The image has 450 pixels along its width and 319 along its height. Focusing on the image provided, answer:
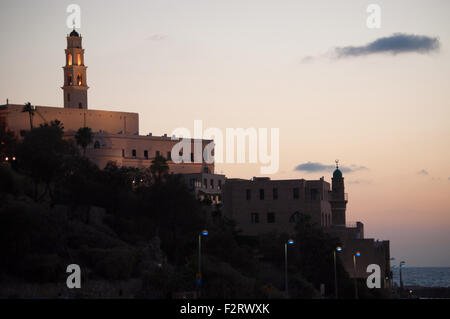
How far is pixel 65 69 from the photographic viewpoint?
147000mm

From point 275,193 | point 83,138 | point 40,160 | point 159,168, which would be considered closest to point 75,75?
point 83,138

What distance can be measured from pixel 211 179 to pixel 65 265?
62902mm

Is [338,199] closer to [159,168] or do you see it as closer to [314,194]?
[314,194]

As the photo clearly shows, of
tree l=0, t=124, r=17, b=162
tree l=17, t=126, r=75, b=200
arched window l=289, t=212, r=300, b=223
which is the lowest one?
arched window l=289, t=212, r=300, b=223

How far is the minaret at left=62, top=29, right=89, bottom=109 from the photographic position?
5733 inches

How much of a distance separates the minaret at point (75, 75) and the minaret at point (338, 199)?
4818 cm

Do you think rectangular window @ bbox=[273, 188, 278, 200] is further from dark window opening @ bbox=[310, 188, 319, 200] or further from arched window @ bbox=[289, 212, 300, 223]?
dark window opening @ bbox=[310, 188, 319, 200]

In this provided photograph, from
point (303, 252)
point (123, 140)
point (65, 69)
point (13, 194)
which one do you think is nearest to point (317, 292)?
point (303, 252)

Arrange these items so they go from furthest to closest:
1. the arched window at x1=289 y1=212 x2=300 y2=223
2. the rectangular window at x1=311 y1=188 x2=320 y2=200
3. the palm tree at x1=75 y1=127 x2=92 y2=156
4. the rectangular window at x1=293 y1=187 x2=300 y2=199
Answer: the palm tree at x1=75 y1=127 x2=92 y2=156 → the rectangular window at x1=293 y1=187 x2=300 y2=199 → the rectangular window at x1=311 y1=188 x2=320 y2=200 → the arched window at x1=289 y1=212 x2=300 y2=223

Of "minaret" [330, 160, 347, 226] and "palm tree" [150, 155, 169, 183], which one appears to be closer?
"minaret" [330, 160, 347, 226]

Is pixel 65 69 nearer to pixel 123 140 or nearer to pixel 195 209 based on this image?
pixel 123 140

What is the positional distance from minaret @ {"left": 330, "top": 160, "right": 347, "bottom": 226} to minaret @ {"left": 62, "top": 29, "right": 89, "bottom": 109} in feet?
158

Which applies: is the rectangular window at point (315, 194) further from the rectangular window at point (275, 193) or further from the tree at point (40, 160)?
the tree at point (40, 160)

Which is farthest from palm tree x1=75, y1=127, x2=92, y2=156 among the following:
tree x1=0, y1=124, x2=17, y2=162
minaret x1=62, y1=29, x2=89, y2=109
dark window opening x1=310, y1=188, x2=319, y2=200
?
dark window opening x1=310, y1=188, x2=319, y2=200
